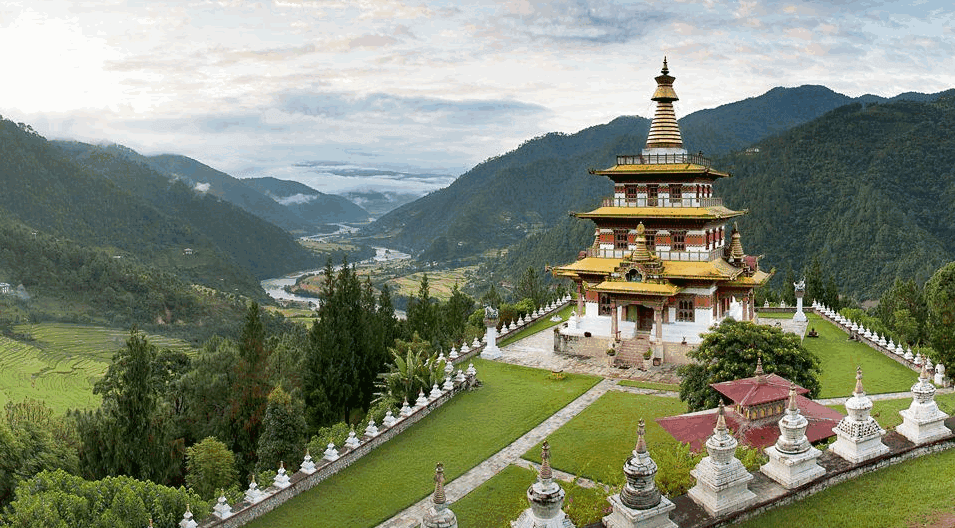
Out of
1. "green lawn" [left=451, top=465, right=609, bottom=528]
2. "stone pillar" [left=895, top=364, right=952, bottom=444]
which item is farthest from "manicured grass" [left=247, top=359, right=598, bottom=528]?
"stone pillar" [left=895, top=364, right=952, bottom=444]

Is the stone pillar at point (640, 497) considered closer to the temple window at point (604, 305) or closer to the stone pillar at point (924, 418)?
the stone pillar at point (924, 418)

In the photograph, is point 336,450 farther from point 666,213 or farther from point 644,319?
point 666,213

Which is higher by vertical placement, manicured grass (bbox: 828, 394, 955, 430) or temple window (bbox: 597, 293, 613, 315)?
temple window (bbox: 597, 293, 613, 315)

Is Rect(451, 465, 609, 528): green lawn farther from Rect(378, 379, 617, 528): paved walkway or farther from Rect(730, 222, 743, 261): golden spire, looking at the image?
Rect(730, 222, 743, 261): golden spire

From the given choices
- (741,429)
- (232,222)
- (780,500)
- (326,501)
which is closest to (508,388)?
(326,501)

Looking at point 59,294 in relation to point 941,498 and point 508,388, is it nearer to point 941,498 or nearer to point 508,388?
point 508,388

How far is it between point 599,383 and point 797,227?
75800 mm

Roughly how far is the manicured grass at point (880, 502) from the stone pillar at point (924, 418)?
0.52 meters

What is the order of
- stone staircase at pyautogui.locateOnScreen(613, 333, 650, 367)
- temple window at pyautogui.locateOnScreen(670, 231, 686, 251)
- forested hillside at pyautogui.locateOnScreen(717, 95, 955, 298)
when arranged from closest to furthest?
stone staircase at pyautogui.locateOnScreen(613, 333, 650, 367) → temple window at pyautogui.locateOnScreen(670, 231, 686, 251) → forested hillside at pyautogui.locateOnScreen(717, 95, 955, 298)

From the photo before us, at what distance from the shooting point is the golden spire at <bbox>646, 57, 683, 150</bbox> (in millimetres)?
31125

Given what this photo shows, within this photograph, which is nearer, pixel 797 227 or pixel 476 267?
pixel 797 227

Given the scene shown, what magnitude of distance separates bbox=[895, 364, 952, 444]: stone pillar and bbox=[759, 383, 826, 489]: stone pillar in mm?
2123

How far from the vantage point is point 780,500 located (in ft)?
29.6

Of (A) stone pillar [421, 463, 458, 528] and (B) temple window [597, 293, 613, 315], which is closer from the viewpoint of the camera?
(A) stone pillar [421, 463, 458, 528]
